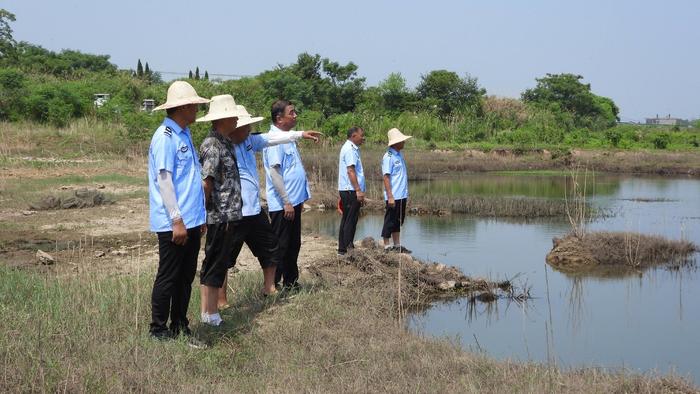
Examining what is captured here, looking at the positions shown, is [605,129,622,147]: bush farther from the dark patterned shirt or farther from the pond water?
the dark patterned shirt

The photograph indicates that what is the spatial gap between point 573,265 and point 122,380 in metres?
7.56

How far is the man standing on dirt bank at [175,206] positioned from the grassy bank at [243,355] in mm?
300

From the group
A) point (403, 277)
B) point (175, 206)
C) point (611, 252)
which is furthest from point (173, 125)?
point (611, 252)

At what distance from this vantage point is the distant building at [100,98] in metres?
30.5

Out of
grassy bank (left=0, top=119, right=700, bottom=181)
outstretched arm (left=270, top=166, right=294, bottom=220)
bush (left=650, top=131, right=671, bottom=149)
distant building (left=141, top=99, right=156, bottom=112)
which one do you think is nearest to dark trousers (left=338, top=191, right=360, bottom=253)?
outstretched arm (left=270, top=166, right=294, bottom=220)

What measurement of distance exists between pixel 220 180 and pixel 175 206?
0.80m

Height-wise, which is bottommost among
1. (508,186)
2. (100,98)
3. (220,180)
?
(508,186)

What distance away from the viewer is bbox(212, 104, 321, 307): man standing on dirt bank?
618cm

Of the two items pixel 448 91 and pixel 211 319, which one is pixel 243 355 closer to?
pixel 211 319

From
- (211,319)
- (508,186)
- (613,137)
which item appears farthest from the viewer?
(613,137)

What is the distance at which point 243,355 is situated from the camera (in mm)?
5051

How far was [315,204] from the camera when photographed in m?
17.3

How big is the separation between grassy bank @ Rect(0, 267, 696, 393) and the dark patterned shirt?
2.66ft

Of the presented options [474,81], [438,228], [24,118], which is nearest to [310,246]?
[438,228]
